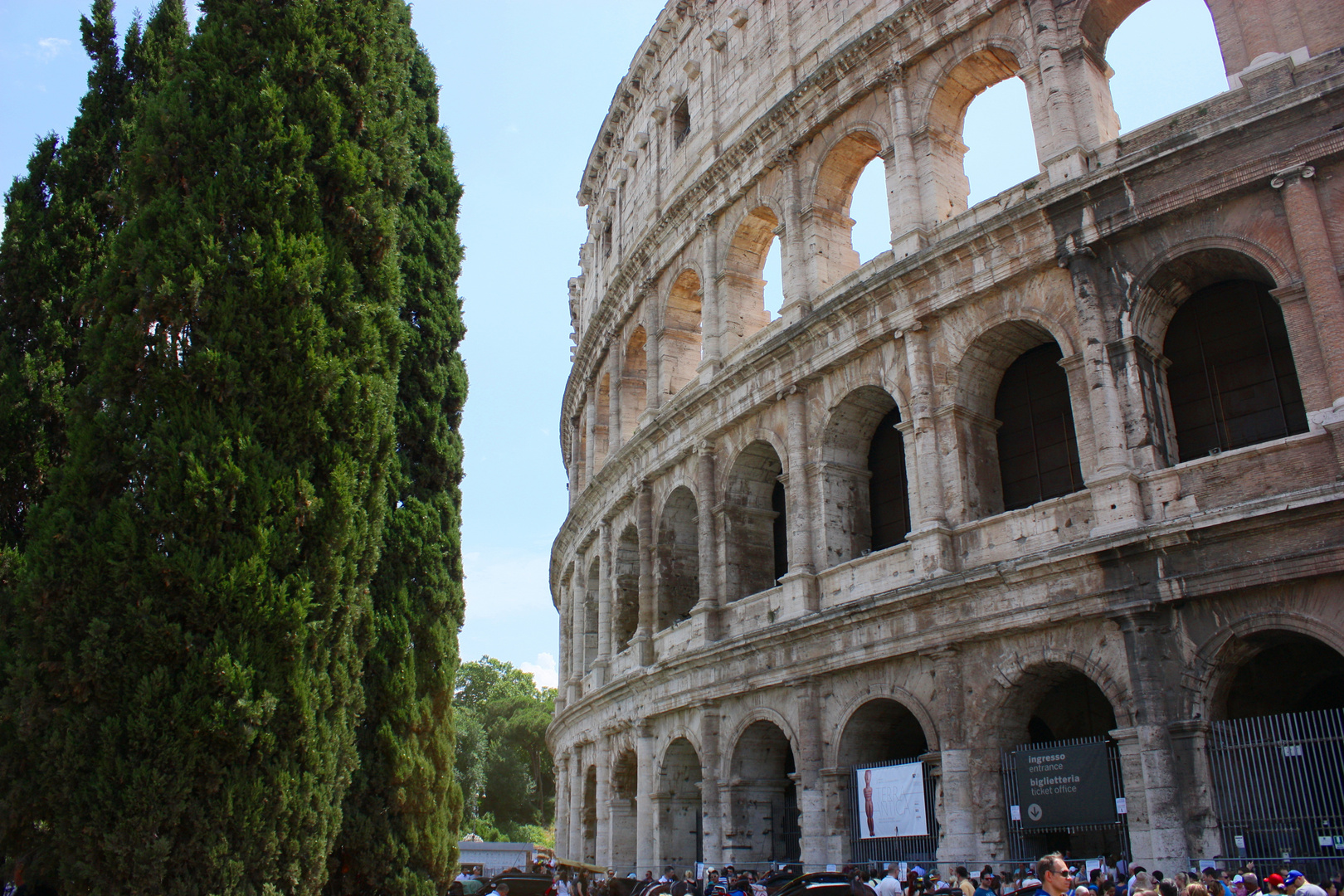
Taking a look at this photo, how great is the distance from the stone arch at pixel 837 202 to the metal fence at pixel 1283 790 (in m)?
8.65

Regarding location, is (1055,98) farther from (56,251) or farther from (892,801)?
(56,251)

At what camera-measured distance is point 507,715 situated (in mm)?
54062

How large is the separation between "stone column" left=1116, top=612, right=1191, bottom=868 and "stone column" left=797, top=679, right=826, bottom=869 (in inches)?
168

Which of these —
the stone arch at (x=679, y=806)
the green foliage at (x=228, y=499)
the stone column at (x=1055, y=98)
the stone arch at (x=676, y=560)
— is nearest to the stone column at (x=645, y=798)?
the stone arch at (x=679, y=806)

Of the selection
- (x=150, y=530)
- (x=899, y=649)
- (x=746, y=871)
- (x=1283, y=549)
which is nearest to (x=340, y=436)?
(x=150, y=530)

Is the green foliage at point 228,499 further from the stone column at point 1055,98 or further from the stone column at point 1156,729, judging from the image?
the stone column at point 1055,98

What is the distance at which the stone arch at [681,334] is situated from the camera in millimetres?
20031

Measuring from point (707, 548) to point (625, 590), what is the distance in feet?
13.4

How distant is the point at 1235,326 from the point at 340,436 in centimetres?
992

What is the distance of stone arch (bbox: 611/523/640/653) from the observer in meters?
20.4

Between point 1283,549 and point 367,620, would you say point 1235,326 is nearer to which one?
point 1283,549

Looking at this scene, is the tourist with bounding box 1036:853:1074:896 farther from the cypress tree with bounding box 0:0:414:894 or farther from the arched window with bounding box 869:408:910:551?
the arched window with bounding box 869:408:910:551

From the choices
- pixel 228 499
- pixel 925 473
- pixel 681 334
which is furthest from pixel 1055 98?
pixel 228 499

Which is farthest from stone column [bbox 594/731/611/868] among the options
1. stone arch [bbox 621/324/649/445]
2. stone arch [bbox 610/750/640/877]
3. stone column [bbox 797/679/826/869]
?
stone column [bbox 797/679/826/869]
